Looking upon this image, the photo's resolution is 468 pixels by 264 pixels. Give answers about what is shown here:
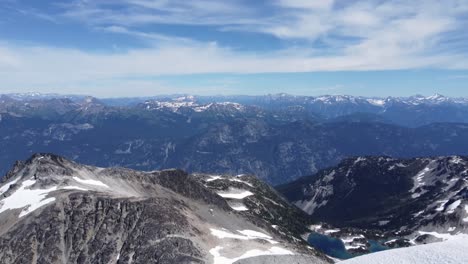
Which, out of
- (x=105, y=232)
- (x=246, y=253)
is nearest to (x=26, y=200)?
(x=105, y=232)

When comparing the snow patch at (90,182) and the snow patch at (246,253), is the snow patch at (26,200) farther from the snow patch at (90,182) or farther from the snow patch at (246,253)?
the snow patch at (246,253)

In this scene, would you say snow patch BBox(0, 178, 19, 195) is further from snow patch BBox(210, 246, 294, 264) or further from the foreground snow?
the foreground snow

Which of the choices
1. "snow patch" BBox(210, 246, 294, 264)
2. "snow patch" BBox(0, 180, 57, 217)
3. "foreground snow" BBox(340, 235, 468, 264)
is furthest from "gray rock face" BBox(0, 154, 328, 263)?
"foreground snow" BBox(340, 235, 468, 264)

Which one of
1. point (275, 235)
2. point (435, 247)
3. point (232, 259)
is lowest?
point (275, 235)

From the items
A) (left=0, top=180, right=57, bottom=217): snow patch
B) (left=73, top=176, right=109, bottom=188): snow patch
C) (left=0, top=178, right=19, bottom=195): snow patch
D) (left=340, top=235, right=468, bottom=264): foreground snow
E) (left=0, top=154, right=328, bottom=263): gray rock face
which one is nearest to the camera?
(left=340, top=235, right=468, bottom=264): foreground snow

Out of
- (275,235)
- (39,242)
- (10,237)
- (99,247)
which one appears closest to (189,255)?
(99,247)

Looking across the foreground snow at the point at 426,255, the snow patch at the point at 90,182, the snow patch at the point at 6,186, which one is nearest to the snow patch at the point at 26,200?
the snow patch at the point at 6,186

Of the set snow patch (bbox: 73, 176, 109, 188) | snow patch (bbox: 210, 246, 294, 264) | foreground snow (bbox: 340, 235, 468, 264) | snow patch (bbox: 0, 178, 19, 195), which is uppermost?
foreground snow (bbox: 340, 235, 468, 264)

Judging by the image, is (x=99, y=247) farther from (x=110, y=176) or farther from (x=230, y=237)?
(x=110, y=176)
